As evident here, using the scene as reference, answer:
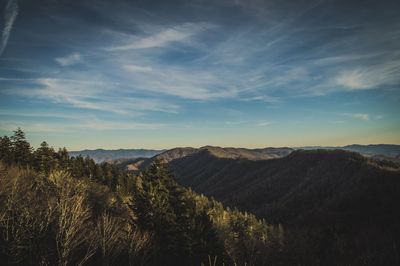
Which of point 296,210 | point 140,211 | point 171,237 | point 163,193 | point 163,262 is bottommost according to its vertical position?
point 296,210

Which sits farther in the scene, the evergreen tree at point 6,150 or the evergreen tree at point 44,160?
the evergreen tree at point 44,160

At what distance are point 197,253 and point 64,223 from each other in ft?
41.4

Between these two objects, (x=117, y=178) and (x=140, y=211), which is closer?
(x=140, y=211)

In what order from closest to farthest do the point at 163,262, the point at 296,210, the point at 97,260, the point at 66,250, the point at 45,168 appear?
the point at 66,250 < the point at 97,260 < the point at 163,262 < the point at 45,168 < the point at 296,210

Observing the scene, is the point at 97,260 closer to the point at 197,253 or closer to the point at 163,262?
the point at 163,262

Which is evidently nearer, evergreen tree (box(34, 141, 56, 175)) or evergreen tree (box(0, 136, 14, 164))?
evergreen tree (box(0, 136, 14, 164))

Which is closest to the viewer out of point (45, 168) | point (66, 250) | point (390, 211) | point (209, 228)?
point (66, 250)

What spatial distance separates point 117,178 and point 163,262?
55733 millimetres

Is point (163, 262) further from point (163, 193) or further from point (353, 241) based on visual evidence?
point (353, 241)

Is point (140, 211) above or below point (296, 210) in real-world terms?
above

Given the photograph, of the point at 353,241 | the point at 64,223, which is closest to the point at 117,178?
the point at 64,223

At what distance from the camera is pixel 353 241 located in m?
106

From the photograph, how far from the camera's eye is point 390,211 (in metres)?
135

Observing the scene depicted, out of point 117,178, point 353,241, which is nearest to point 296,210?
point 353,241
